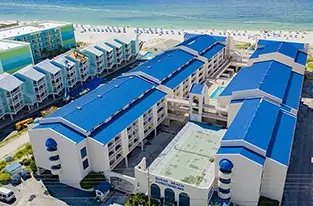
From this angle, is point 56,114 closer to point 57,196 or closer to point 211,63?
point 57,196

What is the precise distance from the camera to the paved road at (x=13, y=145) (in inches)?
1624

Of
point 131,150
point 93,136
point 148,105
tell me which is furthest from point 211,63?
point 93,136

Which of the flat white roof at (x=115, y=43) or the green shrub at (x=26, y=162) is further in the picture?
the flat white roof at (x=115, y=43)

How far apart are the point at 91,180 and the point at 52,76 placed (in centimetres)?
2548

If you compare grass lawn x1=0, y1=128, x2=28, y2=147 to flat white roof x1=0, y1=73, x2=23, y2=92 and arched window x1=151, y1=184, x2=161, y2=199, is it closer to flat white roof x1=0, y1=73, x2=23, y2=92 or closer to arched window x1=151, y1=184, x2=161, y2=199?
flat white roof x1=0, y1=73, x2=23, y2=92

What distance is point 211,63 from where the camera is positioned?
57.9m

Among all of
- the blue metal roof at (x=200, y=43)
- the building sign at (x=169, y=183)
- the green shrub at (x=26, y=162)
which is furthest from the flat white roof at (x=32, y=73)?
the building sign at (x=169, y=183)

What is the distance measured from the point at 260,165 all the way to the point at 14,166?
26.2 m

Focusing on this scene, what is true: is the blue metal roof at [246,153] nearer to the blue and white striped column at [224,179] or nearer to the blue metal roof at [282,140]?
the blue and white striped column at [224,179]

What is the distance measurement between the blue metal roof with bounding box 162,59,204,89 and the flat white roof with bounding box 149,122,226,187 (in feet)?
25.6

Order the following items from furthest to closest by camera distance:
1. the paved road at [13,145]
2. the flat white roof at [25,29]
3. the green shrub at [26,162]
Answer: the flat white roof at [25,29] → the paved road at [13,145] → the green shrub at [26,162]

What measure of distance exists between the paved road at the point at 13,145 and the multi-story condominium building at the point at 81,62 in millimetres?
18166

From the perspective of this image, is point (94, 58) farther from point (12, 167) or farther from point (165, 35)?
point (165, 35)

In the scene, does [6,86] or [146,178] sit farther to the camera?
[6,86]
